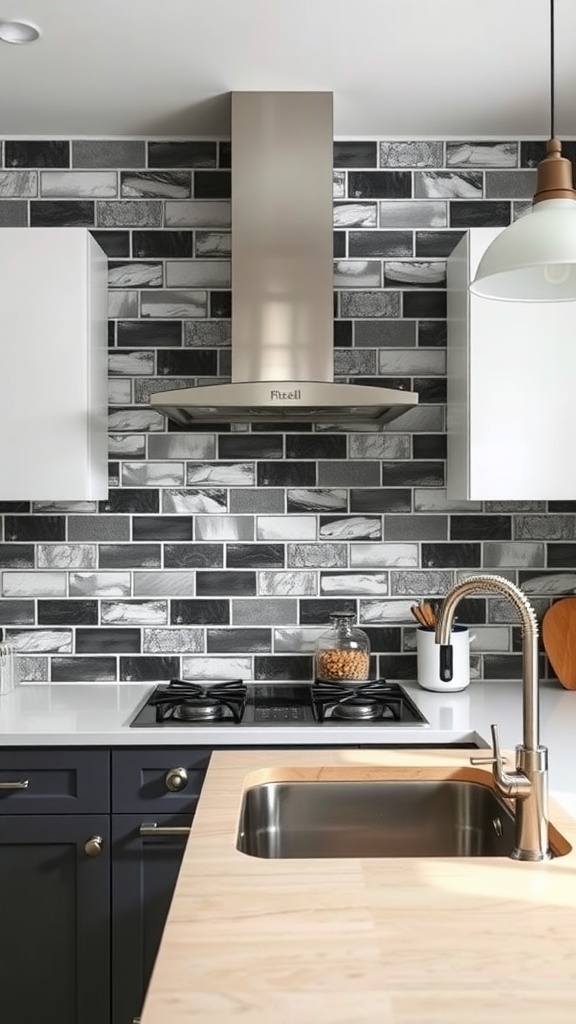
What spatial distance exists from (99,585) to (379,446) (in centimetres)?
103

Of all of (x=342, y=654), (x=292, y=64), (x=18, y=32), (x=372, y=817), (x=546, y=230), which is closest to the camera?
(x=546, y=230)

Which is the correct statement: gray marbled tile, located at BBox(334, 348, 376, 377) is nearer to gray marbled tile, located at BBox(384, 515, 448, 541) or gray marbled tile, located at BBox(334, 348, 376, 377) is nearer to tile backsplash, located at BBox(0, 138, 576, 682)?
tile backsplash, located at BBox(0, 138, 576, 682)

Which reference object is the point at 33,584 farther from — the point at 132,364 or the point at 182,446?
the point at 132,364

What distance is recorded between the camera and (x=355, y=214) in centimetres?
301

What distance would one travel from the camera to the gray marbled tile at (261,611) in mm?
3004

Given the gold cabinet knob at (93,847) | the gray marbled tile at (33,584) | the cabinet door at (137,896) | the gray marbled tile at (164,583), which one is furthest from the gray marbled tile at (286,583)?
the gold cabinet knob at (93,847)

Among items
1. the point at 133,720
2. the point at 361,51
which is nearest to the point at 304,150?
the point at 361,51

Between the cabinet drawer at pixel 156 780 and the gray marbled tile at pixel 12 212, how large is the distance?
5.74 feet

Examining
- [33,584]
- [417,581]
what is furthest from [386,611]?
[33,584]

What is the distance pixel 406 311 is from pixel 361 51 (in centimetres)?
83

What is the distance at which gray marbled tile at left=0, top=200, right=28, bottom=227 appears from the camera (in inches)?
118

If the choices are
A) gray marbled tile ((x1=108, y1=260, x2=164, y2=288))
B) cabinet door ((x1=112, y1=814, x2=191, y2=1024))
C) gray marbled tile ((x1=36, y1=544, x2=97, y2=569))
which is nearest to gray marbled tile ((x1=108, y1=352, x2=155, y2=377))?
gray marbled tile ((x1=108, y1=260, x2=164, y2=288))

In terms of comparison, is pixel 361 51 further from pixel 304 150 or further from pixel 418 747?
pixel 418 747

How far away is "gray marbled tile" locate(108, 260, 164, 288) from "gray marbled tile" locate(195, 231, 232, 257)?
0.15 meters
